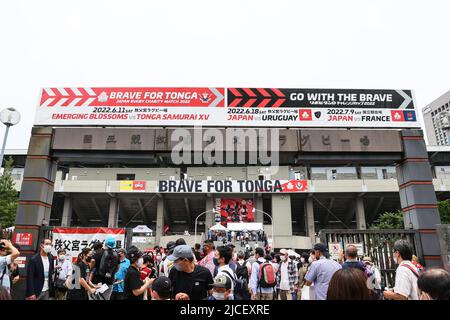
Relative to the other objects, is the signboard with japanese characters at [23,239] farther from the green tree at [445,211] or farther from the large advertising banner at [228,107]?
the green tree at [445,211]

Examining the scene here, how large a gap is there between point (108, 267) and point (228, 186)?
28559 millimetres

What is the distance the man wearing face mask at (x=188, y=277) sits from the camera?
434cm

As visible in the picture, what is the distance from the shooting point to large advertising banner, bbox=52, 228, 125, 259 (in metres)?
11.5

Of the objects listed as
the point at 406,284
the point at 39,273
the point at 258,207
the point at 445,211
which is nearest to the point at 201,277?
the point at 406,284

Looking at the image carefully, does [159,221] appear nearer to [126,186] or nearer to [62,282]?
[126,186]

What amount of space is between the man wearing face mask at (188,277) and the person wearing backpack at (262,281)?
4256mm

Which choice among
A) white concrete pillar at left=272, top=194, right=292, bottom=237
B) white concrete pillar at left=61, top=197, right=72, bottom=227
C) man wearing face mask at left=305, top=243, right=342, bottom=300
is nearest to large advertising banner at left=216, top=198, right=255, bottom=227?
white concrete pillar at left=272, top=194, right=292, bottom=237

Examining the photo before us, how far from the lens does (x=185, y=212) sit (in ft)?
140

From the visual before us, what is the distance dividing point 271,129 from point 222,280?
866cm

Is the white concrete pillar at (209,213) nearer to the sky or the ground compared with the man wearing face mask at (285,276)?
nearer to the sky

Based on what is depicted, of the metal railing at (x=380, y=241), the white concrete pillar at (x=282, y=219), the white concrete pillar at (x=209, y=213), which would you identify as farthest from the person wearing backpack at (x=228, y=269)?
the white concrete pillar at (x=209, y=213)

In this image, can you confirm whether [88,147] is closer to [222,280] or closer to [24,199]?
[24,199]

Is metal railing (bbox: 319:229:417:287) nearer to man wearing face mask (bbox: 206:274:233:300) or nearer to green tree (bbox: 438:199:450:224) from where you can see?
man wearing face mask (bbox: 206:274:233:300)

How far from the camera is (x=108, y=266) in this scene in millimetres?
6324
